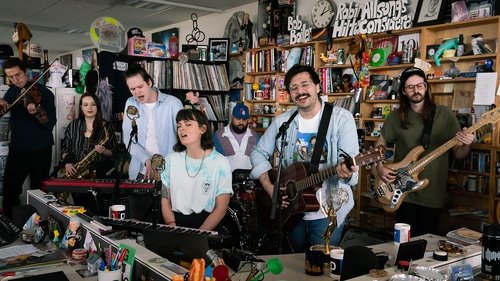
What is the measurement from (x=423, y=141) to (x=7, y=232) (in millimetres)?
2510

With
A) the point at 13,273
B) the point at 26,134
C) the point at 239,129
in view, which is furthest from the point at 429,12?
the point at 13,273

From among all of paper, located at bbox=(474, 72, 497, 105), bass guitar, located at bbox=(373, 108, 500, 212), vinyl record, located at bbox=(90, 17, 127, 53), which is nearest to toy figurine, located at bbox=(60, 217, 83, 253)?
bass guitar, located at bbox=(373, 108, 500, 212)

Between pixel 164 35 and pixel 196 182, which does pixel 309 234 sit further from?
pixel 164 35

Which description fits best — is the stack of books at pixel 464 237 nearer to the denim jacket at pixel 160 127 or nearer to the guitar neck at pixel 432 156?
the guitar neck at pixel 432 156

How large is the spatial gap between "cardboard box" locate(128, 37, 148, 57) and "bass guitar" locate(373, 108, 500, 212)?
3.28m

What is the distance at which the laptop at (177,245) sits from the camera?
1549mm

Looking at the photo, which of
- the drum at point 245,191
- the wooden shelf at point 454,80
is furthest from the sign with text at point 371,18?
the drum at point 245,191

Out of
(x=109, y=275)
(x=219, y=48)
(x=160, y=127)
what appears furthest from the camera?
(x=219, y=48)

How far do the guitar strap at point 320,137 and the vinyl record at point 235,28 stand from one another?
4.29m

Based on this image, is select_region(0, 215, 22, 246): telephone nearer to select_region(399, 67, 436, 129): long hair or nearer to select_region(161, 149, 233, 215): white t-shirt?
select_region(161, 149, 233, 215): white t-shirt

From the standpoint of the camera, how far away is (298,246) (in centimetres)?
243

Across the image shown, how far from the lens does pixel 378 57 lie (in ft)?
15.5

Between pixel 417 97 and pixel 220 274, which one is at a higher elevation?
pixel 417 97

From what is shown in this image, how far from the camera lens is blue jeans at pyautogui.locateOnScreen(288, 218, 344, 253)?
7.56ft
